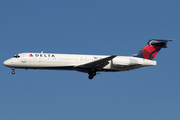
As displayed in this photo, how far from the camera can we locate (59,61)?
Answer: 38.6 m

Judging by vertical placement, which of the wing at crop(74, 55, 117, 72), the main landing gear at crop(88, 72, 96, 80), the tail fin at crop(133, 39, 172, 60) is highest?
the tail fin at crop(133, 39, 172, 60)

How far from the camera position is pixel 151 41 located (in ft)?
144

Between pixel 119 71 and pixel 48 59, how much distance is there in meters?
10.1

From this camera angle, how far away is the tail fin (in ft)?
141

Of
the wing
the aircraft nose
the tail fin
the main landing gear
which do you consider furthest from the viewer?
the tail fin

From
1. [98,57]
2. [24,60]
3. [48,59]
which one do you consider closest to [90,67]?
[98,57]

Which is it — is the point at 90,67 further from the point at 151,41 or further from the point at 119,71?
the point at 151,41

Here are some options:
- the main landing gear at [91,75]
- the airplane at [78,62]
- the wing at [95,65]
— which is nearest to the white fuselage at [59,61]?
the airplane at [78,62]

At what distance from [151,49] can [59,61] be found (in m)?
14.1

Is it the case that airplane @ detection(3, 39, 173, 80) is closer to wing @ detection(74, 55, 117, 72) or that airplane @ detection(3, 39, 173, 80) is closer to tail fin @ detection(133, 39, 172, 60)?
wing @ detection(74, 55, 117, 72)

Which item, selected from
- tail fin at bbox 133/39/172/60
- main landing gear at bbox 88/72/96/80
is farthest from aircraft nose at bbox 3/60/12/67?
tail fin at bbox 133/39/172/60

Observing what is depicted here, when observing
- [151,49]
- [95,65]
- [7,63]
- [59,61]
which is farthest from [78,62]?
[151,49]

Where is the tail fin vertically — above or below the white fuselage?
above

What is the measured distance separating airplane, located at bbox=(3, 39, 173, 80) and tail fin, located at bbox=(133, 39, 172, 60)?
0.79 m
